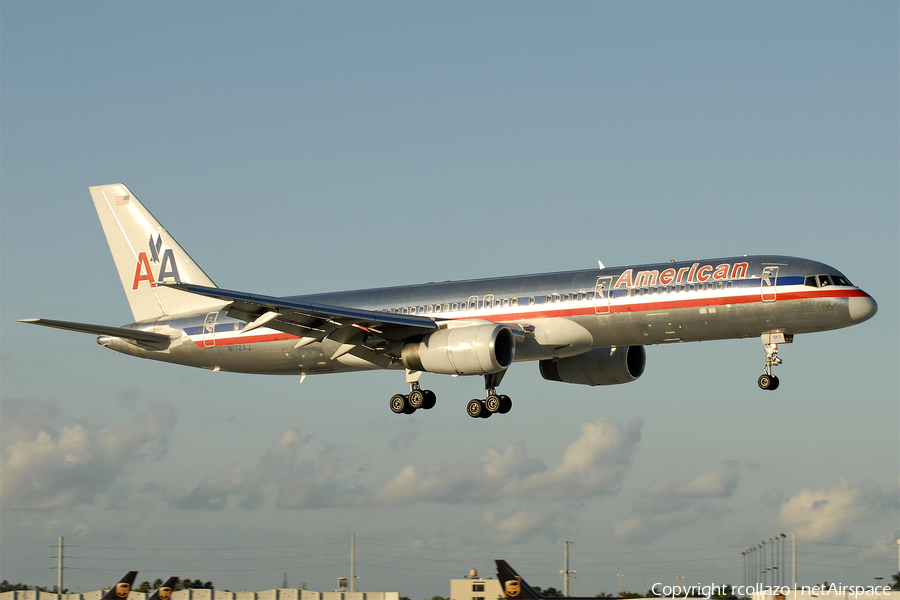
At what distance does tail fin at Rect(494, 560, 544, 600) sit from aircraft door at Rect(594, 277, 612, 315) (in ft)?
52.2

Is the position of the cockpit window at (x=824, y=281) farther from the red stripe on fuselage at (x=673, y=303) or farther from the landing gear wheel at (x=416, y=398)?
the landing gear wheel at (x=416, y=398)

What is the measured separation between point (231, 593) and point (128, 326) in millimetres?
16435

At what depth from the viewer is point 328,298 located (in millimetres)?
48781

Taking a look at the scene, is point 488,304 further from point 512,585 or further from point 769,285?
point 512,585

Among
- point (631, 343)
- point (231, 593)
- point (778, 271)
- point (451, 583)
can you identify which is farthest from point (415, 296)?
point (451, 583)

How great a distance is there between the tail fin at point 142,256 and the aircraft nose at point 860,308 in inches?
1220

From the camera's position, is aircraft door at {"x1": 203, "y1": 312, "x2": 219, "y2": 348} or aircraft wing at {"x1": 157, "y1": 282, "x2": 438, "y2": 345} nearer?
aircraft wing at {"x1": 157, "y1": 282, "x2": 438, "y2": 345}

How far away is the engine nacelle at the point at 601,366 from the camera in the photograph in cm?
4728

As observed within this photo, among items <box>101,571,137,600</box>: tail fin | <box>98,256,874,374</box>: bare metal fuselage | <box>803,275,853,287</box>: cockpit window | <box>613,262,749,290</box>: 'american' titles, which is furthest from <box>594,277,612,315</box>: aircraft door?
<box>101,571,137,600</box>: tail fin

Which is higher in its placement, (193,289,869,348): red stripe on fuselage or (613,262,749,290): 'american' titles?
(613,262,749,290): 'american' titles

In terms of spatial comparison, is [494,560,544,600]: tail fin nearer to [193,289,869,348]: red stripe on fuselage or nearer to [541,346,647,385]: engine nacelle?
[541,346,647,385]: engine nacelle

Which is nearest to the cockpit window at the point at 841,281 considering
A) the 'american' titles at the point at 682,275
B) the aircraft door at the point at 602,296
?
the 'american' titles at the point at 682,275

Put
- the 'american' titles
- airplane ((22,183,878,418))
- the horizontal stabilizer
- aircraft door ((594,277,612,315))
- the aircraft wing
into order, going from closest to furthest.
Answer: airplane ((22,183,878,418)) < the 'american' titles < the aircraft wing < aircraft door ((594,277,612,315)) < the horizontal stabilizer

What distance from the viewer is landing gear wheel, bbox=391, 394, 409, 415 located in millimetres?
44938
